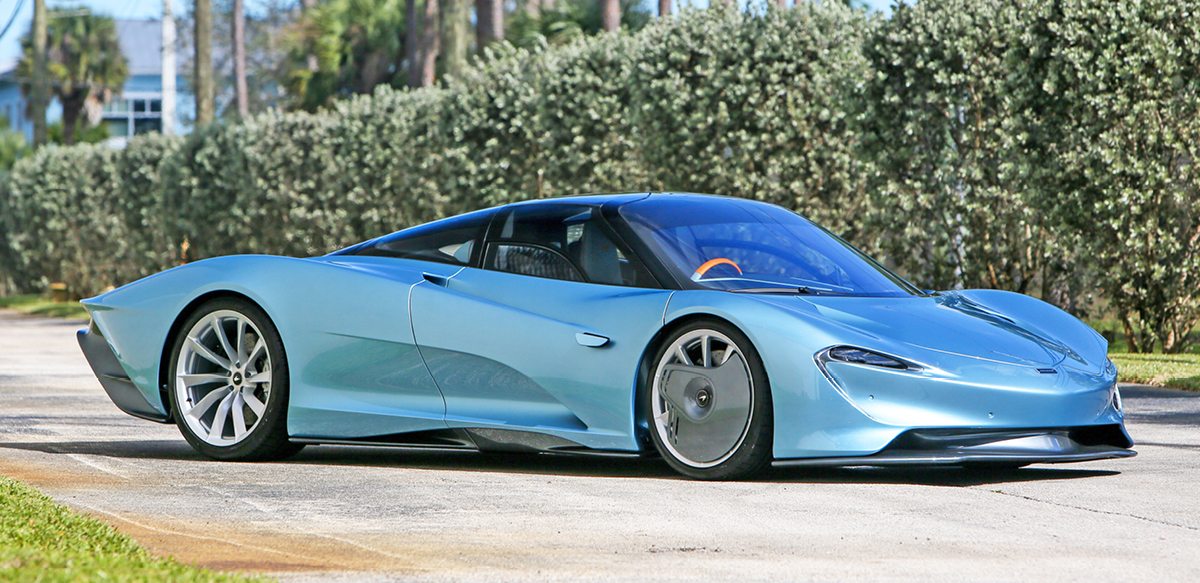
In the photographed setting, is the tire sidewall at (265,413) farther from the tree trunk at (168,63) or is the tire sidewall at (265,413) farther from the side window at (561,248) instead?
the tree trunk at (168,63)

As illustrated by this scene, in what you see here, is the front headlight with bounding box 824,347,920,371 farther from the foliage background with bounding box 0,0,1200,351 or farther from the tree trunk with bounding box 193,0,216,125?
the tree trunk with bounding box 193,0,216,125

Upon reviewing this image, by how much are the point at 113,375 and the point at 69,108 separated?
57674mm

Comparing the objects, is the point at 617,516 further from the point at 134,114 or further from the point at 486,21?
the point at 134,114

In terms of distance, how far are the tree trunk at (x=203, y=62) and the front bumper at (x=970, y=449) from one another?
91.7 ft

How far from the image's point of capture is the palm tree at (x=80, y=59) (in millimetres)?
59562

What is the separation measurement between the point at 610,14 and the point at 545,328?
21.4 metres

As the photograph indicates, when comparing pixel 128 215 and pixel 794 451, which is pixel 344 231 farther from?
pixel 794 451

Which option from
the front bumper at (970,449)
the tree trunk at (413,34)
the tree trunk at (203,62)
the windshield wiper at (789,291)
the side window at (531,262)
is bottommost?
the front bumper at (970,449)

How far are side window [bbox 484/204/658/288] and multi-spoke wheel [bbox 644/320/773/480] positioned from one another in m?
0.41

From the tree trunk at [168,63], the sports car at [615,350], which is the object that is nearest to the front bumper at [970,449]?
the sports car at [615,350]

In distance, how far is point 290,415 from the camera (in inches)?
257

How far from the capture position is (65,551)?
4035 mm

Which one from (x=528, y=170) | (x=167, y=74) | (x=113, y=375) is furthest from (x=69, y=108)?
(x=113, y=375)

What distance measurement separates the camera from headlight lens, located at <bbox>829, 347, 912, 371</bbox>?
5.39 m
